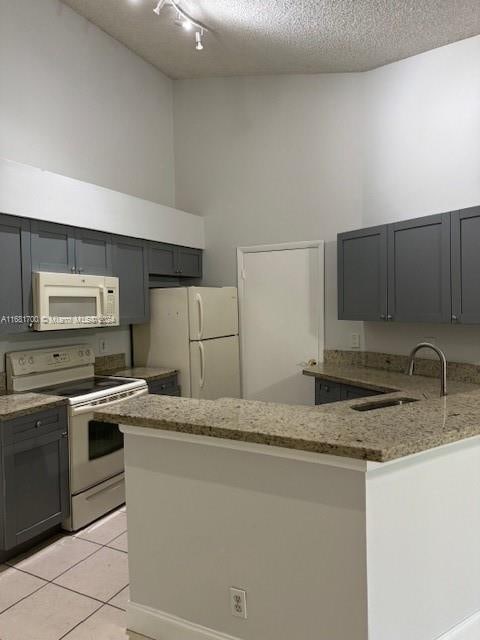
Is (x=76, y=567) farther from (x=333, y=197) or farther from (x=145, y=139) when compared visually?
(x=145, y=139)

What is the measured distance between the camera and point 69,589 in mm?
2436

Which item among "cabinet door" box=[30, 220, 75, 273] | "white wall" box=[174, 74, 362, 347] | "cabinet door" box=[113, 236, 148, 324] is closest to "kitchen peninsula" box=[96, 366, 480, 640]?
"cabinet door" box=[30, 220, 75, 273]

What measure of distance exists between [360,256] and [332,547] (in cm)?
253

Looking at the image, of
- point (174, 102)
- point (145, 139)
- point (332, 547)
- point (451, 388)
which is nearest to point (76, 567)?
point (332, 547)

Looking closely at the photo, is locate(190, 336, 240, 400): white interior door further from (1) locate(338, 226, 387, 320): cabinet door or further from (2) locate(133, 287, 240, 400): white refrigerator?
(1) locate(338, 226, 387, 320): cabinet door

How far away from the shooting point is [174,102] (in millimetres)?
4855

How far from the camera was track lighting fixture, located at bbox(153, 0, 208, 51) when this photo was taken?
3.23m

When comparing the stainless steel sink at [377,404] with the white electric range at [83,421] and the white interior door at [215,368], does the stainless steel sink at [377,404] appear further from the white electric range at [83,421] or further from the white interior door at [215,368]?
the white interior door at [215,368]

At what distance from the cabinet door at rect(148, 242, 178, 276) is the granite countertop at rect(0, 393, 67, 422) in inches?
60.9

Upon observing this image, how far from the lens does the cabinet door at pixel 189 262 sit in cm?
452

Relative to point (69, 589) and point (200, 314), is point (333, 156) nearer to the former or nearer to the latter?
point (200, 314)

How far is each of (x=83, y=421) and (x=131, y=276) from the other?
4.42ft

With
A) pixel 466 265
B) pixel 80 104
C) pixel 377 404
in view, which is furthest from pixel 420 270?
pixel 80 104

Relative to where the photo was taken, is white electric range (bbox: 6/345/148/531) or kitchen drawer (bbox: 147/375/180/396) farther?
kitchen drawer (bbox: 147/375/180/396)
